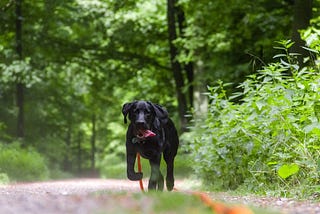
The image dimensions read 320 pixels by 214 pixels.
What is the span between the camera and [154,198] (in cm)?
530

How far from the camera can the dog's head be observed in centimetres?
830

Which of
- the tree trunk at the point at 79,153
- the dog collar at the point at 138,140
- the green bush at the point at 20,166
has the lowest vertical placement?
the tree trunk at the point at 79,153

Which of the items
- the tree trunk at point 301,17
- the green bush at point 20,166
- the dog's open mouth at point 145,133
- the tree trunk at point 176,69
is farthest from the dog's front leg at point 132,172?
the tree trunk at point 176,69

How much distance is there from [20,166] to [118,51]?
8.03 meters

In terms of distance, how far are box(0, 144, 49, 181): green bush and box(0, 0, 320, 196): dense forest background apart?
0.57m

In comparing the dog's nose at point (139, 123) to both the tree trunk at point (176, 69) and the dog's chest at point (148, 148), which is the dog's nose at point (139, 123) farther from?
the tree trunk at point (176, 69)

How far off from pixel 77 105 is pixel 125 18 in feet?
26.9

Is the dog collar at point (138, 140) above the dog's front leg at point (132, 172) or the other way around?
above

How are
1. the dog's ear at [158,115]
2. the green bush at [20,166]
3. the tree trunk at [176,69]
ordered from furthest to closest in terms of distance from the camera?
1. the tree trunk at [176,69]
2. the green bush at [20,166]
3. the dog's ear at [158,115]

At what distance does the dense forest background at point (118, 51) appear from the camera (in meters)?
19.0

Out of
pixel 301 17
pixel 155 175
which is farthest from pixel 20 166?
pixel 155 175

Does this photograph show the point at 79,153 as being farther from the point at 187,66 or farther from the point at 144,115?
the point at 144,115

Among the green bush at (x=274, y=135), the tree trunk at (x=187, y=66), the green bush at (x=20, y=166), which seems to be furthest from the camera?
the tree trunk at (x=187, y=66)

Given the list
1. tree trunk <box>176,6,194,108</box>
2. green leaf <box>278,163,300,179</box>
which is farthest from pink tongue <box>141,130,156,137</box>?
tree trunk <box>176,6,194,108</box>
